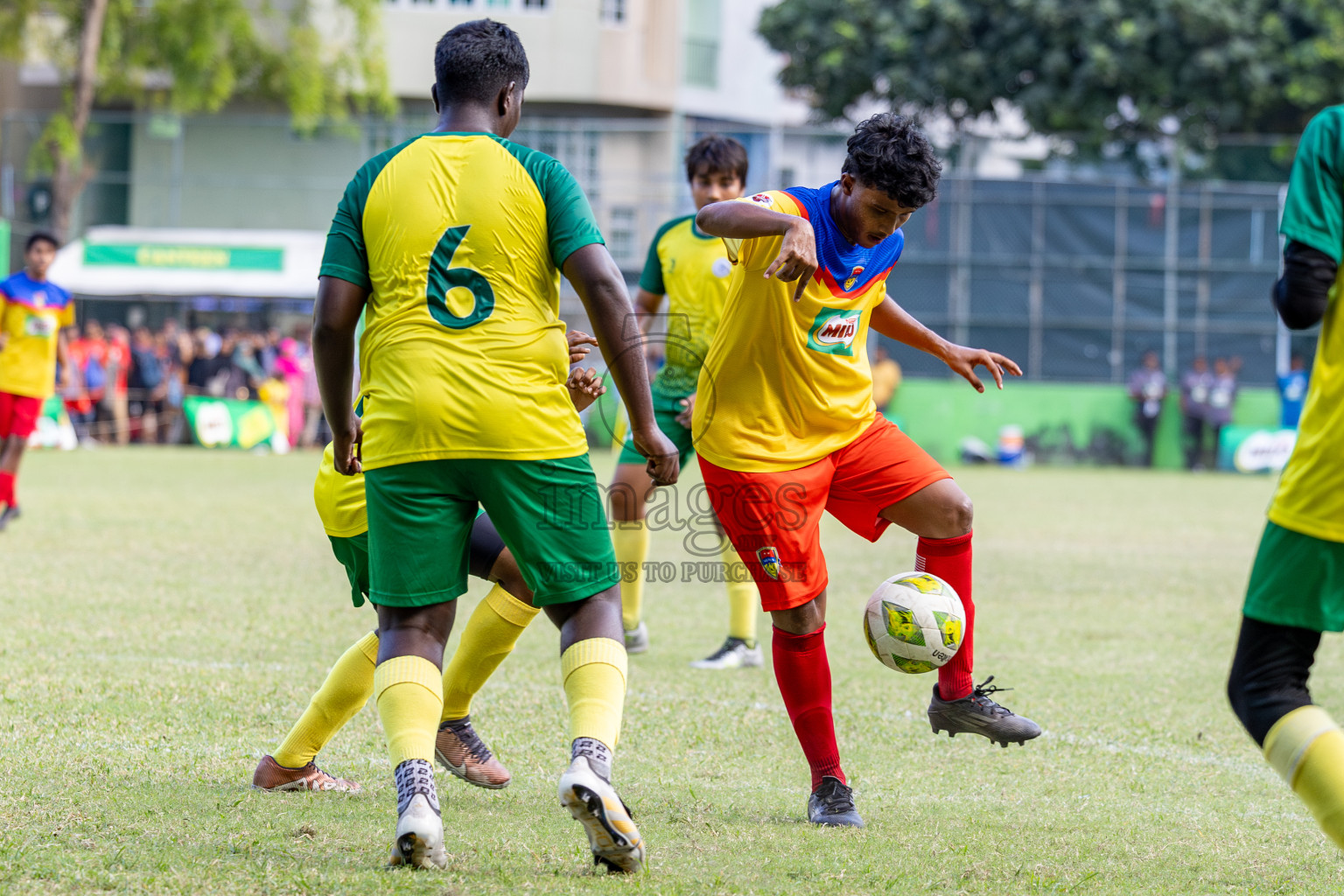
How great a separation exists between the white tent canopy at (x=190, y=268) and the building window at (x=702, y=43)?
1373 cm

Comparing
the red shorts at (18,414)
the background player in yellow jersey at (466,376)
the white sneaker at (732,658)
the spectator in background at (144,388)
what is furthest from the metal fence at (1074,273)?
the background player in yellow jersey at (466,376)

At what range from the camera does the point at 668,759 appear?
5.02 m

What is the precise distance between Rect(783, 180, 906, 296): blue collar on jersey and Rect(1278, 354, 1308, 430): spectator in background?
22673 mm

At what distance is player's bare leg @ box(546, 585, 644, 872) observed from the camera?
3.38m

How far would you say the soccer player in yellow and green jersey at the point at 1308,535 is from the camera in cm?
298

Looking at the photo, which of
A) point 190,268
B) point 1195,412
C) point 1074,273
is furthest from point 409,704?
point 190,268

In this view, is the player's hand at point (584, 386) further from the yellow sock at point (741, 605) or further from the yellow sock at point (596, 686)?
the yellow sock at point (741, 605)

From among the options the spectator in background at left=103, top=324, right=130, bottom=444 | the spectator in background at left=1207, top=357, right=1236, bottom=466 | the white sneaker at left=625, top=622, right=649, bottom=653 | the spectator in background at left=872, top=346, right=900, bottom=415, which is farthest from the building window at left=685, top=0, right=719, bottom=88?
the white sneaker at left=625, top=622, right=649, bottom=653

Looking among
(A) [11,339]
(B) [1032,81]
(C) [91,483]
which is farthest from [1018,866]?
(B) [1032,81]

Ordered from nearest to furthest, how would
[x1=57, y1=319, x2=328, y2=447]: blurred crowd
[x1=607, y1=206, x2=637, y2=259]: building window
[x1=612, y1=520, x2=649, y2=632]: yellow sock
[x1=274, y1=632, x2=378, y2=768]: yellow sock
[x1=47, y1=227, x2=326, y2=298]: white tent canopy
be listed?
[x1=274, y1=632, x2=378, y2=768]: yellow sock, [x1=612, y1=520, x2=649, y2=632]: yellow sock, [x1=57, y1=319, x2=328, y2=447]: blurred crowd, [x1=47, y1=227, x2=326, y2=298]: white tent canopy, [x1=607, y1=206, x2=637, y2=259]: building window

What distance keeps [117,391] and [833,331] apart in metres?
23.7

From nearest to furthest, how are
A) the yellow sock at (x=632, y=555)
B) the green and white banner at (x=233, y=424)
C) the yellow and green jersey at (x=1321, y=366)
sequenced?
the yellow and green jersey at (x=1321, y=366), the yellow sock at (x=632, y=555), the green and white banner at (x=233, y=424)

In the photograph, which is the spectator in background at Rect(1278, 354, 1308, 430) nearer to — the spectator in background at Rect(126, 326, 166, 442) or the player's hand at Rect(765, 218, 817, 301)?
the spectator in background at Rect(126, 326, 166, 442)

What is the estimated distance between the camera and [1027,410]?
88.1 ft
